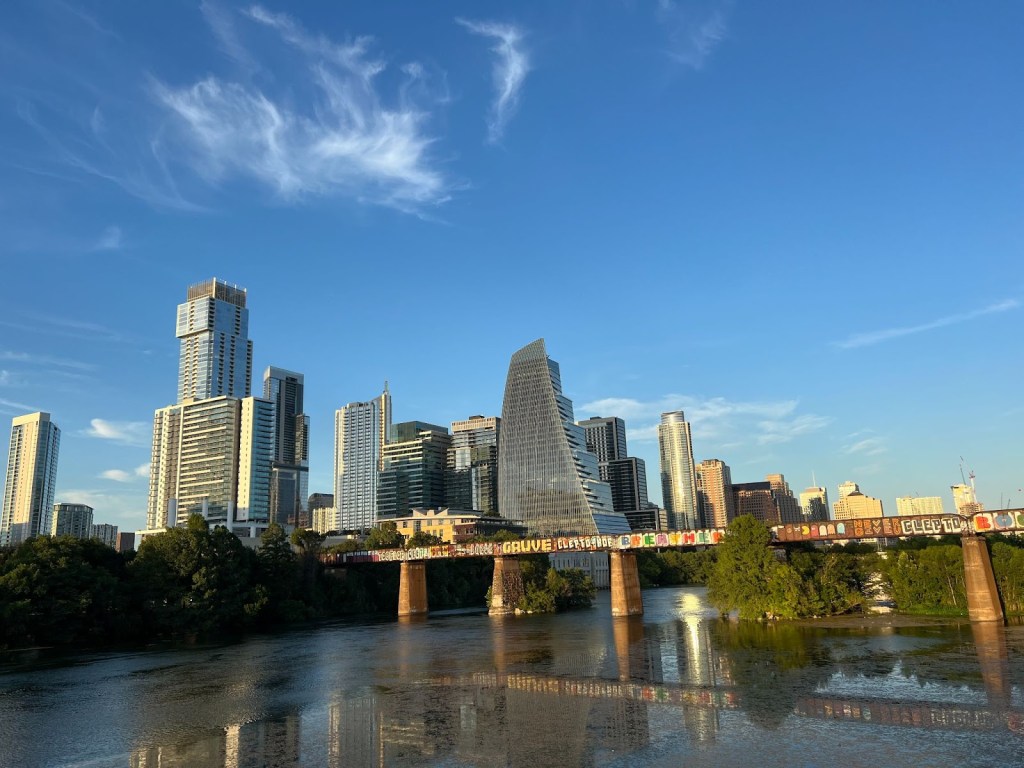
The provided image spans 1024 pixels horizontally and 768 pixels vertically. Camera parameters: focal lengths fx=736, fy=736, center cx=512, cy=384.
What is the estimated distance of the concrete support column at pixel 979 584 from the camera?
70.9 metres

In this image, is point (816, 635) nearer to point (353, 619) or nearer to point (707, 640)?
point (707, 640)

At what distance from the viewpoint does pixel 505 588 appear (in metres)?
124

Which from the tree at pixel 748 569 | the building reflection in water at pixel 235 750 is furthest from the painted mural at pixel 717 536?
the building reflection in water at pixel 235 750

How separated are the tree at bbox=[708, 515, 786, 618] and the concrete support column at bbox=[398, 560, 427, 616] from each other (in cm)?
6120

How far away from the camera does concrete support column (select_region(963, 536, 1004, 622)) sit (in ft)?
233

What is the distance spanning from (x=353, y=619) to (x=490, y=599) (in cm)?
2334

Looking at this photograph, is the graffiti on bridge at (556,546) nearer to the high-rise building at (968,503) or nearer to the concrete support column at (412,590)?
the concrete support column at (412,590)

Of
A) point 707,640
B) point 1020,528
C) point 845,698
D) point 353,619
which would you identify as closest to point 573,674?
point 845,698

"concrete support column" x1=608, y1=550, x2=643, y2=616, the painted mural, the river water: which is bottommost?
the river water

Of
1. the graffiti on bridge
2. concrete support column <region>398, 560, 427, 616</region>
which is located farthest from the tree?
concrete support column <region>398, 560, 427, 616</region>

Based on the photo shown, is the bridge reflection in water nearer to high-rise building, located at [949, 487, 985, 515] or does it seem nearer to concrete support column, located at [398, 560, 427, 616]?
high-rise building, located at [949, 487, 985, 515]

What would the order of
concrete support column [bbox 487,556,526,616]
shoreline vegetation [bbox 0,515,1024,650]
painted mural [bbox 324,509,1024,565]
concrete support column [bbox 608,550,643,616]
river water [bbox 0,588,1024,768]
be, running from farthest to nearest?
concrete support column [bbox 487,556,526,616], concrete support column [bbox 608,550,643,616], shoreline vegetation [bbox 0,515,1024,650], painted mural [bbox 324,509,1024,565], river water [bbox 0,588,1024,768]

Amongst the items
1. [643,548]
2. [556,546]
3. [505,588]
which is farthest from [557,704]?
[505,588]

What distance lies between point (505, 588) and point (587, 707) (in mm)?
89097
